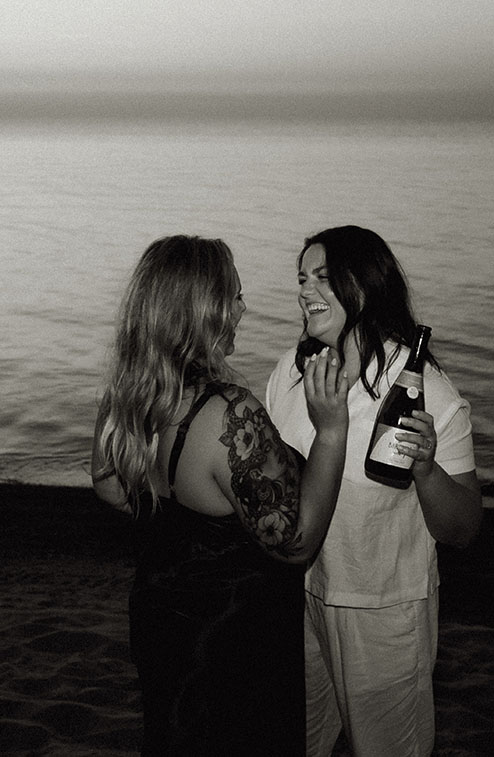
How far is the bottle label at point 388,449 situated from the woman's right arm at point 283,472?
71mm

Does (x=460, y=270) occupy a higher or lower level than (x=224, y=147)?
lower

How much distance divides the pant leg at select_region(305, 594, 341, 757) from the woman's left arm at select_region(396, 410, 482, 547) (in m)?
0.30

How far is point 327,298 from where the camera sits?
177 centimetres

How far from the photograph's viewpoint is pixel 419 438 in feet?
4.99

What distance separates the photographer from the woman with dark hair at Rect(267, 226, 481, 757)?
5.49 ft

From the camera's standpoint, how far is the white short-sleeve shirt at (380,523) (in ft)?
5.49

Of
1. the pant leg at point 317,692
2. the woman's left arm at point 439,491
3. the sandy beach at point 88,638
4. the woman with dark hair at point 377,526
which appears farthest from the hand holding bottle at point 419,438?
the sandy beach at point 88,638

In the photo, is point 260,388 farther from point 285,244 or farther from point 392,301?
point 392,301

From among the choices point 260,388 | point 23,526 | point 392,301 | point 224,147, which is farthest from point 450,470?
point 224,147

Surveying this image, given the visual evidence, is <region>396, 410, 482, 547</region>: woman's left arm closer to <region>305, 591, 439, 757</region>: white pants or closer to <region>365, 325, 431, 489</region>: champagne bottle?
<region>365, 325, 431, 489</region>: champagne bottle

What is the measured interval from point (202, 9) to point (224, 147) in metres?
1.00

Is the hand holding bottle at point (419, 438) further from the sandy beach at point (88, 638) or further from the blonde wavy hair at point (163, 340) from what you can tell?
the sandy beach at point (88, 638)

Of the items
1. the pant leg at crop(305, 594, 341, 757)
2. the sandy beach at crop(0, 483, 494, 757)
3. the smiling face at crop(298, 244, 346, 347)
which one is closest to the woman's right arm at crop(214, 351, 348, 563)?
the smiling face at crop(298, 244, 346, 347)

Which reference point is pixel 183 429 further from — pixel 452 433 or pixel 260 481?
pixel 452 433
